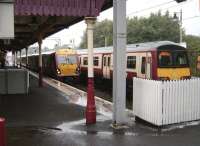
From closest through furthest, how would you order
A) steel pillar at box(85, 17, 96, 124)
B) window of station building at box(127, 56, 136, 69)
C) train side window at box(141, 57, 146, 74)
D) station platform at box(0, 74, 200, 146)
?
station platform at box(0, 74, 200, 146) < steel pillar at box(85, 17, 96, 124) < train side window at box(141, 57, 146, 74) < window of station building at box(127, 56, 136, 69)

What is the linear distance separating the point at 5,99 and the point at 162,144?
11.8 m

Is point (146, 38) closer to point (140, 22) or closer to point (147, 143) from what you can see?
point (140, 22)

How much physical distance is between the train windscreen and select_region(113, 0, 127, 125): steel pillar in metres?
9.91

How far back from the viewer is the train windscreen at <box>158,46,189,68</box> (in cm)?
2365

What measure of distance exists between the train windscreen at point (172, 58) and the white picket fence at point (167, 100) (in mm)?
9398

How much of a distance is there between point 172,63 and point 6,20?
1711 centimetres

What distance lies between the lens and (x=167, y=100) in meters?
13.2

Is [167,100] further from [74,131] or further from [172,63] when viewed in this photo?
[172,63]

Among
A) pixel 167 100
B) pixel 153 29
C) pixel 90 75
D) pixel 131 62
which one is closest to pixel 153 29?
pixel 153 29

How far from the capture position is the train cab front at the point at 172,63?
77.5 ft

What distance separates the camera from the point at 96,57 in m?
34.6

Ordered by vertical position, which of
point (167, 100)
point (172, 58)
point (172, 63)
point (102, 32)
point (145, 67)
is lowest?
point (167, 100)

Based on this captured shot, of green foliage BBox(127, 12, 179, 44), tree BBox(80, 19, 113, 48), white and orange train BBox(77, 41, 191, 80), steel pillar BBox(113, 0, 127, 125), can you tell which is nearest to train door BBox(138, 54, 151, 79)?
white and orange train BBox(77, 41, 191, 80)

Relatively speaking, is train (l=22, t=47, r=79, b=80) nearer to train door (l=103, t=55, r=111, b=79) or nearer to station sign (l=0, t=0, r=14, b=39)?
train door (l=103, t=55, r=111, b=79)
